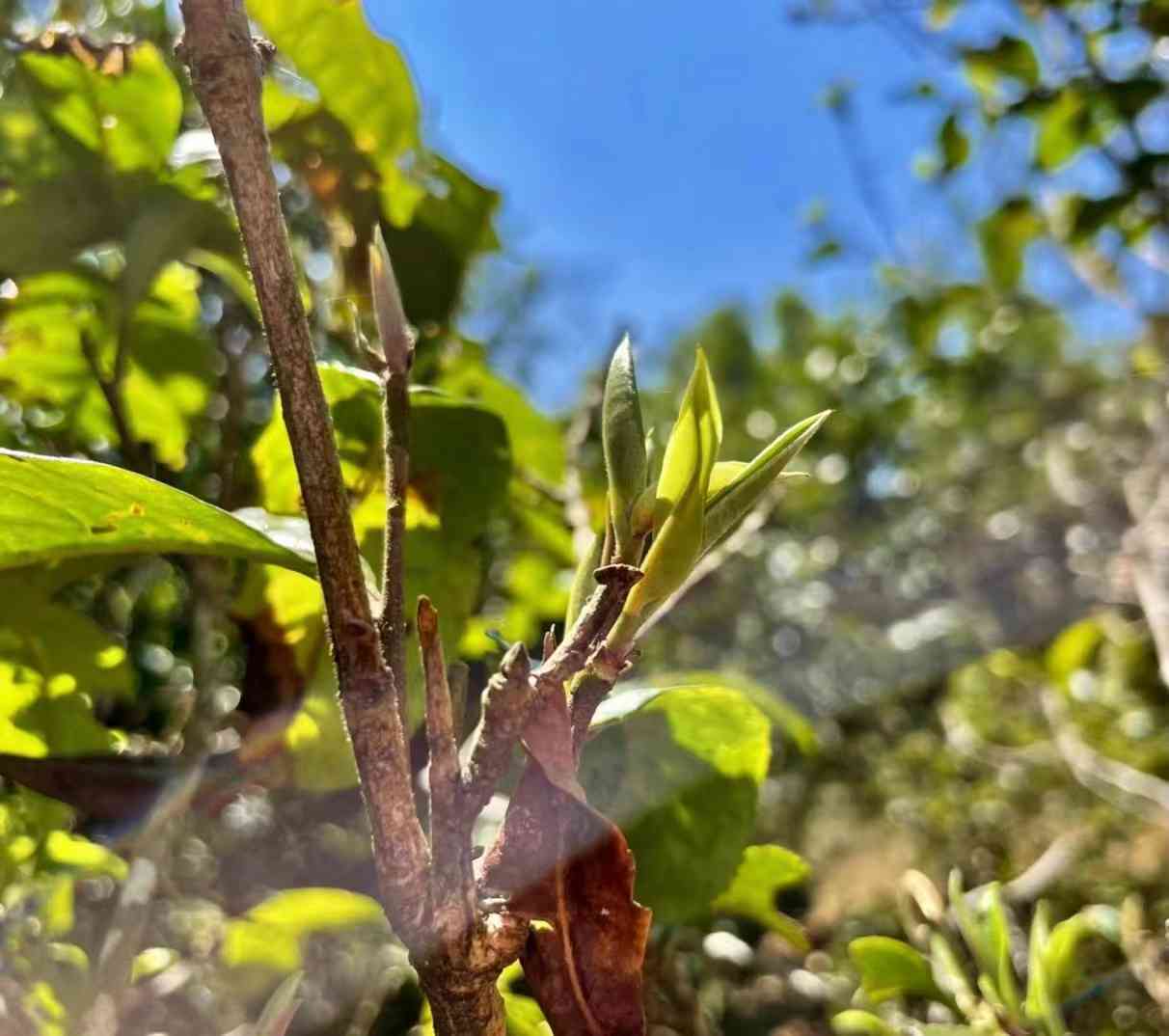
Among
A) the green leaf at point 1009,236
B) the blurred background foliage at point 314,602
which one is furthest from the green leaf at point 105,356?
the green leaf at point 1009,236

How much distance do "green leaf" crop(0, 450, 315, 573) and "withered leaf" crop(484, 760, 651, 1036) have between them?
5.0 inches

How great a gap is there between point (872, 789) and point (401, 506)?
3111mm

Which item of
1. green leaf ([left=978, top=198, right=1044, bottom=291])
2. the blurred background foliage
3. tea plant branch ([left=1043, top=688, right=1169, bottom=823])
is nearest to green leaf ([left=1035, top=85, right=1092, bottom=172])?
the blurred background foliage

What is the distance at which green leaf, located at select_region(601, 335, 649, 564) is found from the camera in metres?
0.29

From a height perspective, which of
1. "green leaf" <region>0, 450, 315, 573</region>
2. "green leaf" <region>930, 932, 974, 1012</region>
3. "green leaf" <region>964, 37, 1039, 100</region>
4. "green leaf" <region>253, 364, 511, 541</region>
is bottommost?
"green leaf" <region>930, 932, 974, 1012</region>

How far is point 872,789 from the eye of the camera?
3.18m

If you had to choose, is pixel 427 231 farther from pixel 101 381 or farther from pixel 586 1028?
pixel 586 1028

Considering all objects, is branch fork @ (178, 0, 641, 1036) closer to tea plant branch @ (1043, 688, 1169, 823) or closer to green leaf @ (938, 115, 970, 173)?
tea plant branch @ (1043, 688, 1169, 823)

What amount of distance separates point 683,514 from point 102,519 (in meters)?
0.20

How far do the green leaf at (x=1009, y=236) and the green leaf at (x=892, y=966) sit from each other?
121 centimetres

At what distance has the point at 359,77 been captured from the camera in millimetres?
635

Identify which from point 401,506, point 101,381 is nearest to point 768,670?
point 101,381

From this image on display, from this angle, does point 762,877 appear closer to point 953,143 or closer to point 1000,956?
point 1000,956

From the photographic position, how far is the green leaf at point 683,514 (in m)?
0.27
